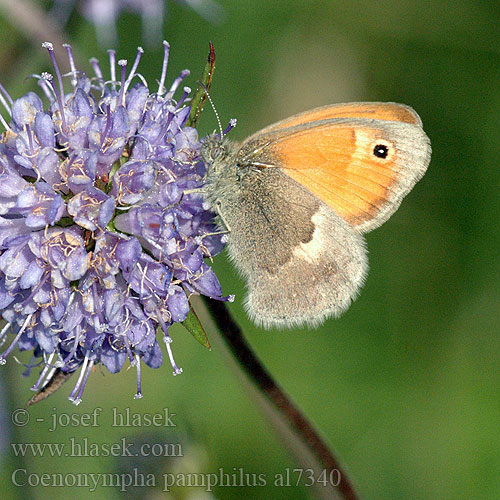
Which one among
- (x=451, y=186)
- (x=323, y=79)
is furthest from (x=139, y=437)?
(x=323, y=79)

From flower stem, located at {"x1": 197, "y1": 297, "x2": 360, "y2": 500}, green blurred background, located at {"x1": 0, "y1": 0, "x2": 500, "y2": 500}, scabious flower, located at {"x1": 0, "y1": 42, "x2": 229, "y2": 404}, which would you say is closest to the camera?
scabious flower, located at {"x1": 0, "y1": 42, "x2": 229, "y2": 404}

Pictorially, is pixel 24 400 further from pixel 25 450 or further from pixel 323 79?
pixel 323 79

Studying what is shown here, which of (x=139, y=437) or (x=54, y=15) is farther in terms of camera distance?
(x=54, y=15)

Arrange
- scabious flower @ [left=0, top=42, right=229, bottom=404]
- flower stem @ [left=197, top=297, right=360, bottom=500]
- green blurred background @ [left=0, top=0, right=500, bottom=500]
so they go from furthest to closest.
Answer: green blurred background @ [left=0, top=0, right=500, bottom=500], flower stem @ [left=197, top=297, right=360, bottom=500], scabious flower @ [left=0, top=42, right=229, bottom=404]

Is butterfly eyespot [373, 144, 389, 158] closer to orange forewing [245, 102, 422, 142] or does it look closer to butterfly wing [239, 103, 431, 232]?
butterfly wing [239, 103, 431, 232]

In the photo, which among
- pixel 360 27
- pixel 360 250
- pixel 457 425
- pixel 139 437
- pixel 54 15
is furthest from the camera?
pixel 360 27

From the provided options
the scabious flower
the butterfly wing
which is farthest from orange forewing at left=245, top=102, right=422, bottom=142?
the scabious flower

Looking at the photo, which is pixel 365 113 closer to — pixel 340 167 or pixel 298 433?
pixel 340 167

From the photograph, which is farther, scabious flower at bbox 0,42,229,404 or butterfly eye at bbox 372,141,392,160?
butterfly eye at bbox 372,141,392,160
